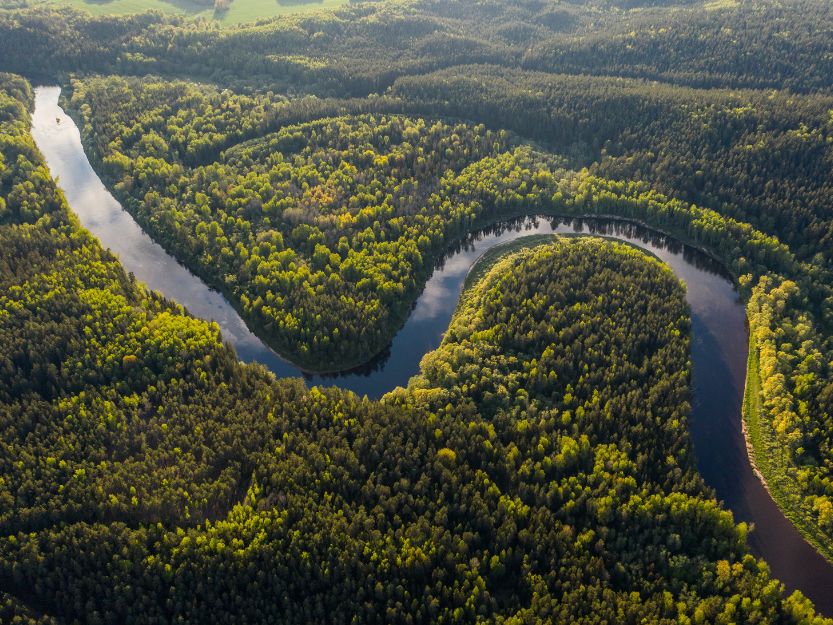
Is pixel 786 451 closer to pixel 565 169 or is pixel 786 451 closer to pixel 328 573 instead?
pixel 328 573

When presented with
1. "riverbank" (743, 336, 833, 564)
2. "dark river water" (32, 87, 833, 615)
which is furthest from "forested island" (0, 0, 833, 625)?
"dark river water" (32, 87, 833, 615)

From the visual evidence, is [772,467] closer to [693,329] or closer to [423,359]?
[693,329]

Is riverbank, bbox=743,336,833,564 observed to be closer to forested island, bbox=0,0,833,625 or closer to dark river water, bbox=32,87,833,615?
forested island, bbox=0,0,833,625

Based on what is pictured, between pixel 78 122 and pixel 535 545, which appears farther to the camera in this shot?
pixel 78 122

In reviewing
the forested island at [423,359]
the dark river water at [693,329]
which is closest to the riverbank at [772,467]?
Answer: the forested island at [423,359]

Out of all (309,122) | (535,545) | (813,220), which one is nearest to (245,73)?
(309,122)

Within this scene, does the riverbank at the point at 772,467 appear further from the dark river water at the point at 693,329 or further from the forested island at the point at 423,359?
the dark river water at the point at 693,329

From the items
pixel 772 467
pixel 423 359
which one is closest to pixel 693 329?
pixel 772 467
